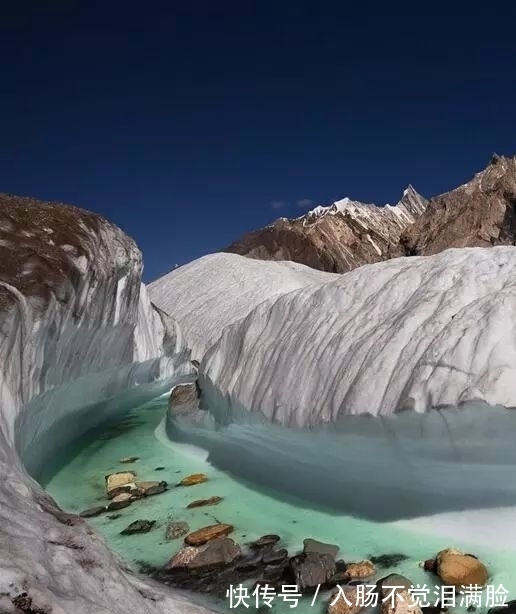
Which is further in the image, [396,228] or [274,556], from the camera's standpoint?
[396,228]

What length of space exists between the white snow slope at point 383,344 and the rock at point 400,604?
191 centimetres

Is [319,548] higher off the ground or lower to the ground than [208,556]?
higher

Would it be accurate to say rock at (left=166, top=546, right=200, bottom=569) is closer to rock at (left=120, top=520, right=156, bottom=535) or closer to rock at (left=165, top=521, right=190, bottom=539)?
rock at (left=165, top=521, right=190, bottom=539)

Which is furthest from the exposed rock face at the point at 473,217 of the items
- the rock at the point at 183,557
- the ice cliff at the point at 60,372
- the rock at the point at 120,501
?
the rock at the point at 183,557

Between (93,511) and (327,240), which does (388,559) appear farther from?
(327,240)

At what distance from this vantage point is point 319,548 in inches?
237

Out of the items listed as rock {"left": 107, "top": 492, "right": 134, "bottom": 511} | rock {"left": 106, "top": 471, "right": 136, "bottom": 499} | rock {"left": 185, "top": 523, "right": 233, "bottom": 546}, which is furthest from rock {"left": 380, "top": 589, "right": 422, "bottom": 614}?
rock {"left": 106, "top": 471, "right": 136, "bottom": 499}

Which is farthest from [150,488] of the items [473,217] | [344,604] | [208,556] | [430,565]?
[473,217]

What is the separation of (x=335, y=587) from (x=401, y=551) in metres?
1.04

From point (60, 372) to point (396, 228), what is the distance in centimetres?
7300

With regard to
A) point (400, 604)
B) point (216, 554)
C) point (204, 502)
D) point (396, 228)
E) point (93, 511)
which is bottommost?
point (93, 511)

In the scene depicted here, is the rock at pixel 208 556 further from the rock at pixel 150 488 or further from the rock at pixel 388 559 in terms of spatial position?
the rock at pixel 150 488

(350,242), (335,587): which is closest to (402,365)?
(335,587)

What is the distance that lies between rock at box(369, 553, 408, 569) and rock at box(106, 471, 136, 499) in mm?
4536
